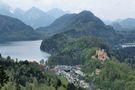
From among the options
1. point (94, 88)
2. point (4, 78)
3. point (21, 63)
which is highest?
point (4, 78)

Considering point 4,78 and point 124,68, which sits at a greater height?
point 4,78

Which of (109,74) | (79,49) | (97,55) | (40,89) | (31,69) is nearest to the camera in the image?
(40,89)

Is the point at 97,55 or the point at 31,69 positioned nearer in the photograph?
the point at 31,69

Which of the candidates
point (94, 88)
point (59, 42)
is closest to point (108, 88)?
point (94, 88)

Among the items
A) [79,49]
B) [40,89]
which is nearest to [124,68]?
[40,89]

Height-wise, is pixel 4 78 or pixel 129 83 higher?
pixel 4 78

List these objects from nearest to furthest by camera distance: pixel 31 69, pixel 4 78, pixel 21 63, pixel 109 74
A: pixel 4 78
pixel 31 69
pixel 21 63
pixel 109 74

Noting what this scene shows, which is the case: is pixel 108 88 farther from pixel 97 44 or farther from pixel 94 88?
pixel 97 44

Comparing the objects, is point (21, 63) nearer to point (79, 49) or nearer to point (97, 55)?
point (97, 55)

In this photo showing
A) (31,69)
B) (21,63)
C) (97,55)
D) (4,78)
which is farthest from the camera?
(97,55)
